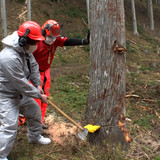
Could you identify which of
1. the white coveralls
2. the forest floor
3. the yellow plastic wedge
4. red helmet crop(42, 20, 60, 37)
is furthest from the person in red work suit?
the yellow plastic wedge

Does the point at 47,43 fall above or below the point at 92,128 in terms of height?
above

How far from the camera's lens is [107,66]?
10.9 feet

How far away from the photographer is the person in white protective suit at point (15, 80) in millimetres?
2945

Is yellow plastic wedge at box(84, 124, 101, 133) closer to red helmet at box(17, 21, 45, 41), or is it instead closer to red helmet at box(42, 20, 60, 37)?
red helmet at box(17, 21, 45, 41)

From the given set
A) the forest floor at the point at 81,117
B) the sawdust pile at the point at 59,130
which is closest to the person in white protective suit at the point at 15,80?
the forest floor at the point at 81,117

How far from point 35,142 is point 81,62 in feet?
27.3

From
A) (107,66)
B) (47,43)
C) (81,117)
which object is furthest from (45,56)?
(81,117)

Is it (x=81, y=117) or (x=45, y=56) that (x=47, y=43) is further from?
(x=81, y=117)

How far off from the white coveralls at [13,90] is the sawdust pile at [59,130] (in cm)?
84

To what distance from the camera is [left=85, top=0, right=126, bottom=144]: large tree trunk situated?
3248 mm

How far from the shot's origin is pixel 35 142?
3.93 metres

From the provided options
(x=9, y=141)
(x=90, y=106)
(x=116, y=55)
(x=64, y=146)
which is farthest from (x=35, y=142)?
(x=116, y=55)

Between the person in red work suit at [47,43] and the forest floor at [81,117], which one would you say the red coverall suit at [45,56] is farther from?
the forest floor at [81,117]

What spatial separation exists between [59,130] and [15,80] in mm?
1886
